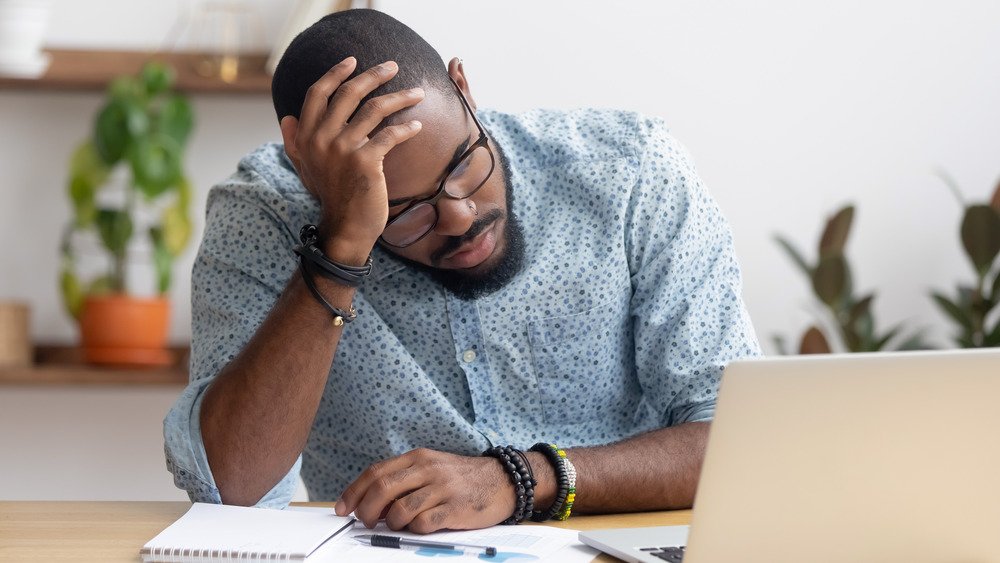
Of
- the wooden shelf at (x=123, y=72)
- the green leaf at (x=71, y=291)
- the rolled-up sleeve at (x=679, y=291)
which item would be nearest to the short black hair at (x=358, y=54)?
the rolled-up sleeve at (x=679, y=291)

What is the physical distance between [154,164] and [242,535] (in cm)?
155

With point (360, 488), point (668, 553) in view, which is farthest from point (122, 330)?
point (668, 553)

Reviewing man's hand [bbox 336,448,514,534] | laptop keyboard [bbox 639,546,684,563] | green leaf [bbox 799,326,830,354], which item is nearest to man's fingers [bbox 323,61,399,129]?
man's hand [bbox 336,448,514,534]

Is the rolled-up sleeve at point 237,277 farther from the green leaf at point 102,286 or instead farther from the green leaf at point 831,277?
the green leaf at point 831,277

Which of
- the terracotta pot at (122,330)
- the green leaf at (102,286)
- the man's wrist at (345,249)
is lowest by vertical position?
the terracotta pot at (122,330)

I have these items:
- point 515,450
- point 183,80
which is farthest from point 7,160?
point 515,450

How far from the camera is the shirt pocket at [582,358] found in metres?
1.51

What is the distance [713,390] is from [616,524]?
12.2 inches

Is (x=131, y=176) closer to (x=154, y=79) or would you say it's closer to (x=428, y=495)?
(x=154, y=79)

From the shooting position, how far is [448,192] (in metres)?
1.31

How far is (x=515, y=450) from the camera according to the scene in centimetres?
120

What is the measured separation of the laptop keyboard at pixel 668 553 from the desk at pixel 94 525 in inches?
1.7

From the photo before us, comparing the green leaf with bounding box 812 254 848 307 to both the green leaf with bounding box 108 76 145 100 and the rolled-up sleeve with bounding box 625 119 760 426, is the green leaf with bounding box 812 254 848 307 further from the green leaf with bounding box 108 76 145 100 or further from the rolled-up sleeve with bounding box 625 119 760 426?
the green leaf with bounding box 108 76 145 100

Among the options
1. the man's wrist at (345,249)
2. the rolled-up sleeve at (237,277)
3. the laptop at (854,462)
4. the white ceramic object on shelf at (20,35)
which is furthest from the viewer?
the white ceramic object on shelf at (20,35)
